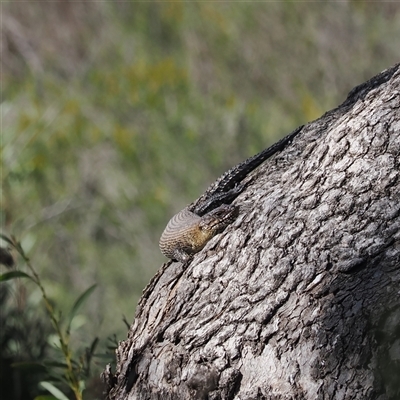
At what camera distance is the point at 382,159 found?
6.46ft

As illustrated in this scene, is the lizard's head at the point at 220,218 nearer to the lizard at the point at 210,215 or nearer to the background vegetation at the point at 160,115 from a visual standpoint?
the lizard at the point at 210,215

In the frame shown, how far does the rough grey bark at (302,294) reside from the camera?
177 cm

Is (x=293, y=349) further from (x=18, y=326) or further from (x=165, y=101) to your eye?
(x=165, y=101)

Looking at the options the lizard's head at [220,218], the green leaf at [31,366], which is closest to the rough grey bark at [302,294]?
the lizard's head at [220,218]

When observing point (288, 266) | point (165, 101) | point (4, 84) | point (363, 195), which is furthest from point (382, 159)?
point (4, 84)

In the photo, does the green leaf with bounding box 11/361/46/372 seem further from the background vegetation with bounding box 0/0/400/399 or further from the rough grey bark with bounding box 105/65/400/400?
the background vegetation with bounding box 0/0/400/399

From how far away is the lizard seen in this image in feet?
7.65

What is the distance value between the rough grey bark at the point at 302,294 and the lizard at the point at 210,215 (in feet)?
0.34

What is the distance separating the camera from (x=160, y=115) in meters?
8.30

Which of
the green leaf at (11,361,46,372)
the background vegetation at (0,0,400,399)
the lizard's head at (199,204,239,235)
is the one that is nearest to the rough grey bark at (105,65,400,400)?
the lizard's head at (199,204,239,235)

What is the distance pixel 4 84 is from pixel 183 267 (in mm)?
11209

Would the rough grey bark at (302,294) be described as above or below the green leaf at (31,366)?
below

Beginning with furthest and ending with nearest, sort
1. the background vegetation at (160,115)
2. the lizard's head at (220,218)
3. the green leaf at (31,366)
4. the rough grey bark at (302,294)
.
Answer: the background vegetation at (160,115) → the green leaf at (31,366) → the lizard's head at (220,218) → the rough grey bark at (302,294)

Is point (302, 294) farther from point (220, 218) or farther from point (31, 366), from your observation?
point (31, 366)
